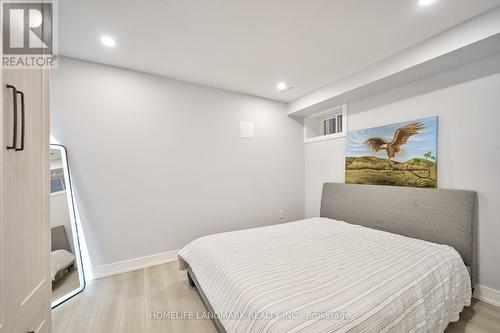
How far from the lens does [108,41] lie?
78.8 inches

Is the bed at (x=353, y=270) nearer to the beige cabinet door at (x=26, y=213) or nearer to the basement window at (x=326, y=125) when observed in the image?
the beige cabinet door at (x=26, y=213)

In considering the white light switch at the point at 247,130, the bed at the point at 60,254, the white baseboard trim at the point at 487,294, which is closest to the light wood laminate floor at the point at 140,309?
the white baseboard trim at the point at 487,294

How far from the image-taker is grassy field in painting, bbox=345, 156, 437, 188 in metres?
2.30

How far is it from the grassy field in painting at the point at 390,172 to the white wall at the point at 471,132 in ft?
0.37

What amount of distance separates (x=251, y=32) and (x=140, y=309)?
2.83 metres

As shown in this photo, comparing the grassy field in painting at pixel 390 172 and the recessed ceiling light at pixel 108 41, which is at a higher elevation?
the recessed ceiling light at pixel 108 41

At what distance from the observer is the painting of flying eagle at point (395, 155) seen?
2.30m

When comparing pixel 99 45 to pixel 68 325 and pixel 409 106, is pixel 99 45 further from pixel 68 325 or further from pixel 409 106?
pixel 409 106

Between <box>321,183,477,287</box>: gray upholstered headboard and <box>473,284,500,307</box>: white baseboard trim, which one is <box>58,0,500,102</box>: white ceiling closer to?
<box>321,183,477,287</box>: gray upholstered headboard

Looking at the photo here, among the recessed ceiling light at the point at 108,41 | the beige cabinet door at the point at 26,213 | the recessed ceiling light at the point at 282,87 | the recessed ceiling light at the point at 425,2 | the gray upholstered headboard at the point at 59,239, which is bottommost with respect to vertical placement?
the gray upholstered headboard at the point at 59,239

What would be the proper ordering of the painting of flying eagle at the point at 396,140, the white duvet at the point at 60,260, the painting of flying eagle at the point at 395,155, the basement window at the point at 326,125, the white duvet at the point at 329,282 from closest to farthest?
the white duvet at the point at 329,282, the white duvet at the point at 60,260, the painting of flying eagle at the point at 395,155, the painting of flying eagle at the point at 396,140, the basement window at the point at 326,125

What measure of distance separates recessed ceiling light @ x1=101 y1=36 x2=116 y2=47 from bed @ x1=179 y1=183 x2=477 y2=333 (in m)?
2.26

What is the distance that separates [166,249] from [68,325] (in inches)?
46.6

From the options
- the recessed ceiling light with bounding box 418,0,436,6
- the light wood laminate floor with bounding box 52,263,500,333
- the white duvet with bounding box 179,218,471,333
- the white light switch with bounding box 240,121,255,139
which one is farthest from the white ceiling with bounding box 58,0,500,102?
the light wood laminate floor with bounding box 52,263,500,333
